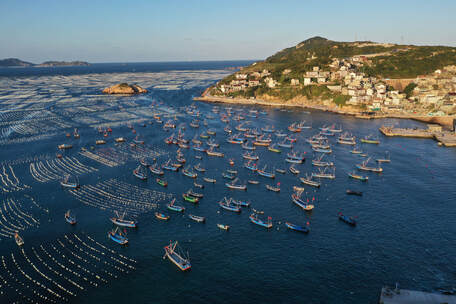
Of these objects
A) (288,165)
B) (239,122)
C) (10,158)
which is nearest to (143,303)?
(288,165)

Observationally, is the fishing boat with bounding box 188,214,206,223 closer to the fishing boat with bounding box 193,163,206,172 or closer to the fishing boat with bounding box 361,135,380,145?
the fishing boat with bounding box 193,163,206,172

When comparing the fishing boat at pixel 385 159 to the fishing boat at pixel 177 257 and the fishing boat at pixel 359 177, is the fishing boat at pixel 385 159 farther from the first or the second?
the fishing boat at pixel 177 257

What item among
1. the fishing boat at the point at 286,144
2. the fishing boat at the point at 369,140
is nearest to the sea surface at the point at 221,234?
the fishing boat at the point at 286,144

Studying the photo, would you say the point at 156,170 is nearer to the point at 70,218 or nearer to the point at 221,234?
the point at 70,218

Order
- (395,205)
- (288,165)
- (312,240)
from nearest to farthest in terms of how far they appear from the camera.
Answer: (312,240) < (395,205) < (288,165)

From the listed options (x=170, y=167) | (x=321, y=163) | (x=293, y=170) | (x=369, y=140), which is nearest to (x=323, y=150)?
(x=321, y=163)

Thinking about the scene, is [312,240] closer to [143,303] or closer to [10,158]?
[143,303]
